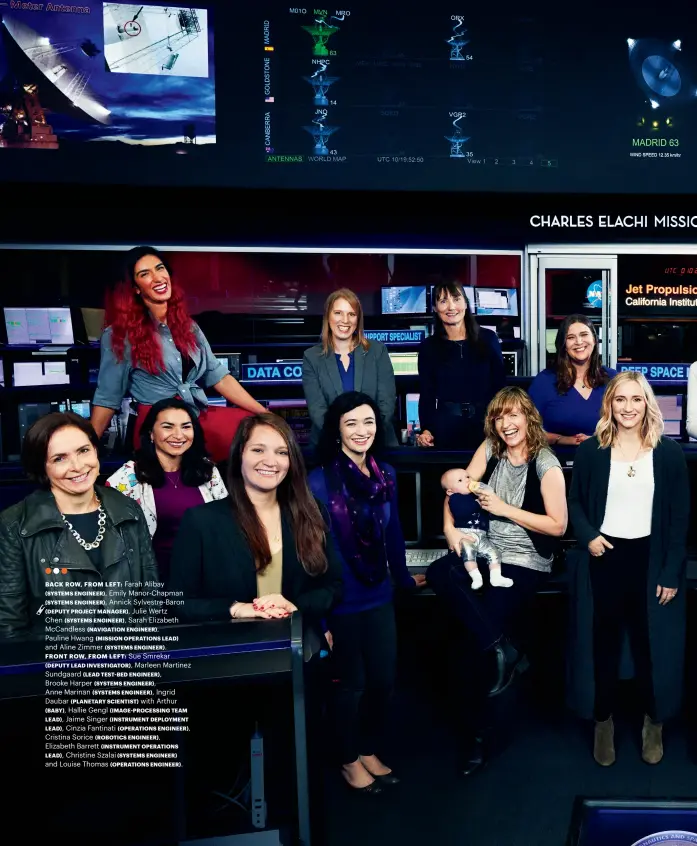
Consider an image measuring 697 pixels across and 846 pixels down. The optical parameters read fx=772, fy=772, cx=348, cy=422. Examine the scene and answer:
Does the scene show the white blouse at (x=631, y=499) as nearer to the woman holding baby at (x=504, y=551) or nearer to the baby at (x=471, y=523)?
the woman holding baby at (x=504, y=551)

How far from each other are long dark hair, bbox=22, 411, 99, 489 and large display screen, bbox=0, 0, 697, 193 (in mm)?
2554

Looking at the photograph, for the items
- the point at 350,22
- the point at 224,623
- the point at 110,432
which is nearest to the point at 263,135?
the point at 350,22

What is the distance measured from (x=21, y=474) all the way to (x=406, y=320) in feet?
10.8

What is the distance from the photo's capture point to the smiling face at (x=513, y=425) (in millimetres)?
2627

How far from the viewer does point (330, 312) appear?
3045mm

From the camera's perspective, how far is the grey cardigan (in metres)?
3.05

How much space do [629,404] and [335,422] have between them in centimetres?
97

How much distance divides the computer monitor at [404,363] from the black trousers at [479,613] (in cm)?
254

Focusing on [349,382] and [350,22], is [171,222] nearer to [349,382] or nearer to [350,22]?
[350,22]

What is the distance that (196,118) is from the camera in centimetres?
405

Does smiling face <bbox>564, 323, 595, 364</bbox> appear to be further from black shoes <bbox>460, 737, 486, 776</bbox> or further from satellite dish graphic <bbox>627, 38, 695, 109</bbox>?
satellite dish graphic <bbox>627, 38, 695, 109</bbox>

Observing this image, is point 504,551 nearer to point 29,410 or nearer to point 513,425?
point 513,425

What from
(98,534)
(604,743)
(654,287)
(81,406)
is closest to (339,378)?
(98,534)

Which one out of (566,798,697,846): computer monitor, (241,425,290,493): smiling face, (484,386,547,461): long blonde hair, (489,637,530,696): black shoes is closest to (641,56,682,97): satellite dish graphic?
(484,386,547,461): long blonde hair
